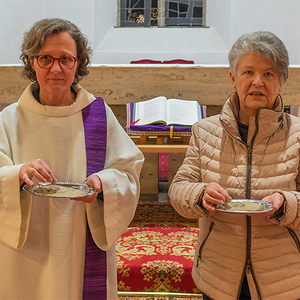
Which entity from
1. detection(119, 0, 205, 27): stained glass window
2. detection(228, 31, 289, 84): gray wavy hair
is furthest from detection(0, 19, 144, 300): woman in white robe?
detection(119, 0, 205, 27): stained glass window

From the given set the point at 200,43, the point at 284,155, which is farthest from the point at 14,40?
the point at 284,155

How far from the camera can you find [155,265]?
2613 mm

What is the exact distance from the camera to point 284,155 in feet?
5.30

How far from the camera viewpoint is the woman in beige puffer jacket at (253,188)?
157 cm

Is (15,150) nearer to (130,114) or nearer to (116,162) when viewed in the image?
(116,162)

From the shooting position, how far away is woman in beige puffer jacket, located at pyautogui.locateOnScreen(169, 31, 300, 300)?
5.15 ft

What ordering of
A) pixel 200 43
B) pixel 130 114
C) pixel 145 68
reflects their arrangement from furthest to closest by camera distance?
1. pixel 200 43
2. pixel 145 68
3. pixel 130 114

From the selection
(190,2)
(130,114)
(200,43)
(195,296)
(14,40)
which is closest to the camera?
(195,296)

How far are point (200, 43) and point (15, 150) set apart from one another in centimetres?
639

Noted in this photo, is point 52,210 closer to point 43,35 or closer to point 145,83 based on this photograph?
point 43,35

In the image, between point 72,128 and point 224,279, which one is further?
point 72,128

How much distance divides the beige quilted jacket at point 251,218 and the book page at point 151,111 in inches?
56.8

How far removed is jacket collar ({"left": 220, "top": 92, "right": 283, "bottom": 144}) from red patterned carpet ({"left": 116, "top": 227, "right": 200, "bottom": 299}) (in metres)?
1.34

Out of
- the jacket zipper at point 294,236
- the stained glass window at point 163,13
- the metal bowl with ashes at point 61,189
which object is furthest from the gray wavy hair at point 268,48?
the stained glass window at point 163,13
